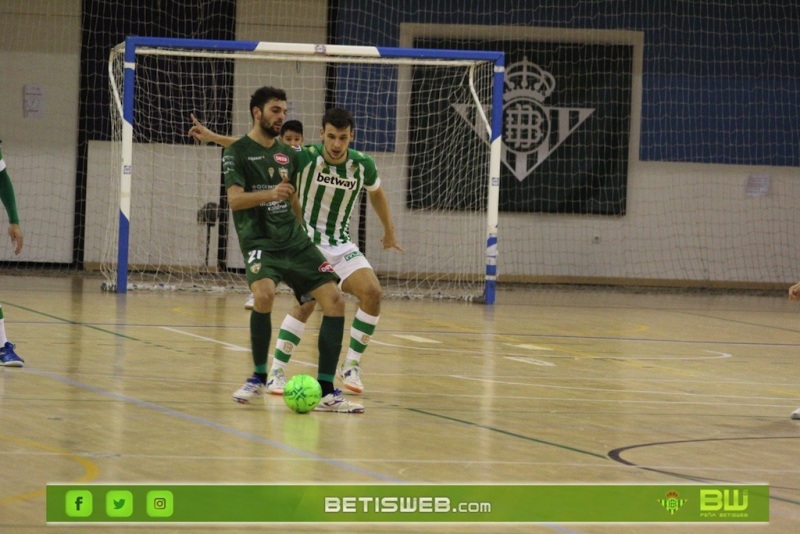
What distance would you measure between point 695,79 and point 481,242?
4.48m

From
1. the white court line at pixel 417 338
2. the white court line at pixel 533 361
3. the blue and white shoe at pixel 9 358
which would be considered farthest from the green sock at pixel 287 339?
the white court line at pixel 417 338

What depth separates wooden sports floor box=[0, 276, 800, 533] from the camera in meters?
5.57

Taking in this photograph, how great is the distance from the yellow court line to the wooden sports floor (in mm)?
16

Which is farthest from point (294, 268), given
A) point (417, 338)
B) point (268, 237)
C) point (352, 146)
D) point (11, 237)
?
point (352, 146)

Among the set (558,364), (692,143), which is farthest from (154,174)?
(558,364)

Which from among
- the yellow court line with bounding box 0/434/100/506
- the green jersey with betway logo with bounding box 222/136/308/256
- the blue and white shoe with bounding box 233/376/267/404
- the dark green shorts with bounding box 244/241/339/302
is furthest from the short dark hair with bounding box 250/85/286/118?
the yellow court line with bounding box 0/434/100/506

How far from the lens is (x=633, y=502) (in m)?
5.10

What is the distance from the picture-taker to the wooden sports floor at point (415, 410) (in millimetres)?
5570

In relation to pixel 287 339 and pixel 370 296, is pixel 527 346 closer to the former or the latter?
pixel 370 296

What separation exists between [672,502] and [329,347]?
10.0 ft

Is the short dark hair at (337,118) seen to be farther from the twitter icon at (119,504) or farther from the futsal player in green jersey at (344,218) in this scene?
the twitter icon at (119,504)

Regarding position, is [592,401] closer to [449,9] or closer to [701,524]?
[701,524]

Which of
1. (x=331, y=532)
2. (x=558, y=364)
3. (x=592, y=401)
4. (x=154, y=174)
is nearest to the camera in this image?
(x=331, y=532)

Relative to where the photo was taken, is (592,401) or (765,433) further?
(592,401)
